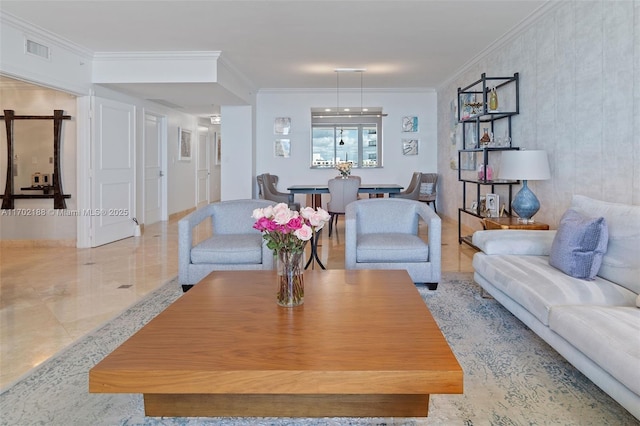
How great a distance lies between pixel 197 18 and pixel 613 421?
4730 millimetres

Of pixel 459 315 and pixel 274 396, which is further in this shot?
pixel 459 315

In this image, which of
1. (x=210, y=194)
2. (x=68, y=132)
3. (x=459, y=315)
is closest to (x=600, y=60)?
(x=459, y=315)

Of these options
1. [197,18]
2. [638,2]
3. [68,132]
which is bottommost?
[68,132]

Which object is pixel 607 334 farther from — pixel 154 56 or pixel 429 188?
pixel 429 188

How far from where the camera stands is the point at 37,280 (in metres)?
4.39

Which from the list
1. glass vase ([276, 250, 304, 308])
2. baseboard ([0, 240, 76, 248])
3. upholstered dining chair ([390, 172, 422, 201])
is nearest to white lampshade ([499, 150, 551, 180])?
glass vase ([276, 250, 304, 308])

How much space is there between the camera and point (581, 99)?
382cm

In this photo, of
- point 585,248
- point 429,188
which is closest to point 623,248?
point 585,248

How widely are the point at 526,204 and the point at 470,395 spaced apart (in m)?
2.71

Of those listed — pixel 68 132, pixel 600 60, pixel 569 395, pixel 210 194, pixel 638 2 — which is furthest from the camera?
pixel 210 194

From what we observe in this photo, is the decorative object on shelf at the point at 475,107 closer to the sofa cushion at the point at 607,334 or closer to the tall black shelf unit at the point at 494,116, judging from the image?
the tall black shelf unit at the point at 494,116

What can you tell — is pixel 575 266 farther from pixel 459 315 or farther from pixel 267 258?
pixel 267 258

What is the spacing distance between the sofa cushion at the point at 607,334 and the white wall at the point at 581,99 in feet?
5.04

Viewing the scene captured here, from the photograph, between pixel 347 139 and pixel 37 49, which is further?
pixel 347 139
